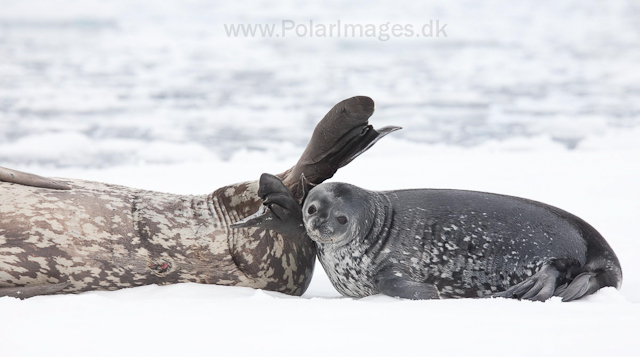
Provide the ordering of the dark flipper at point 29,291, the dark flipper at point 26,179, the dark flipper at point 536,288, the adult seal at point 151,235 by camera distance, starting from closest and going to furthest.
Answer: the dark flipper at point 536,288 → the dark flipper at point 29,291 → the adult seal at point 151,235 → the dark flipper at point 26,179

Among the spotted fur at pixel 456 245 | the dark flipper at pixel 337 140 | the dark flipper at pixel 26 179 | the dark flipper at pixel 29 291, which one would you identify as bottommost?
the dark flipper at pixel 29 291

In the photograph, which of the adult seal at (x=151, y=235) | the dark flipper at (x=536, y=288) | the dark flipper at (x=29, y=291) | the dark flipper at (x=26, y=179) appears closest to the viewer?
the dark flipper at (x=536, y=288)

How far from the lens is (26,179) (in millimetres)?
3035

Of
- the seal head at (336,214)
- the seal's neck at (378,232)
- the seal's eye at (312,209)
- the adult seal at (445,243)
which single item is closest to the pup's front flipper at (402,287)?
the adult seal at (445,243)

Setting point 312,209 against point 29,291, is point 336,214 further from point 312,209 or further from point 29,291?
point 29,291

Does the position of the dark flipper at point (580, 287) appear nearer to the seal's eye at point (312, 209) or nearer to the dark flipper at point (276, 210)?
the seal's eye at point (312, 209)

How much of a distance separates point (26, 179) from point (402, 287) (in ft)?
5.60

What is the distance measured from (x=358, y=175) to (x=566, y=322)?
4168 mm

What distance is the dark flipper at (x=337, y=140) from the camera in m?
3.04

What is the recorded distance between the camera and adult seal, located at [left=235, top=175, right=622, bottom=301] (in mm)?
2762

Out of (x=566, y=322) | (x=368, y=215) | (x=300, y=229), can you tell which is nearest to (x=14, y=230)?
(x=300, y=229)

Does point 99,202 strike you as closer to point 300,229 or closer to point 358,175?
point 300,229

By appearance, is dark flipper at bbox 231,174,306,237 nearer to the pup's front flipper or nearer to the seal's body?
the seal's body

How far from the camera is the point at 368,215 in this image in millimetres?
2953
